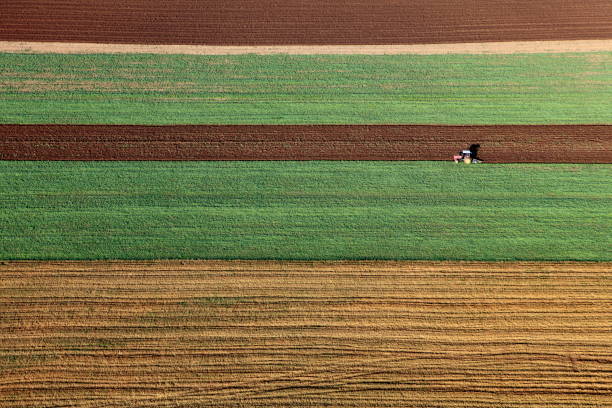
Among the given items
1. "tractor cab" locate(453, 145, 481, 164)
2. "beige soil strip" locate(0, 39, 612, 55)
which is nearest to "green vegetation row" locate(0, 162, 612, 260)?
"tractor cab" locate(453, 145, 481, 164)

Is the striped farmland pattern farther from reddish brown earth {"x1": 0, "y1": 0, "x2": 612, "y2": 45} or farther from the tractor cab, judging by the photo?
the tractor cab

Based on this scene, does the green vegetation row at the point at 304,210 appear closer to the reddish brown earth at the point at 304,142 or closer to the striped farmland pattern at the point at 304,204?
the striped farmland pattern at the point at 304,204

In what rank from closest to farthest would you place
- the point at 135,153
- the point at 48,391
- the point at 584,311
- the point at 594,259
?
the point at 48,391 → the point at 584,311 → the point at 594,259 → the point at 135,153

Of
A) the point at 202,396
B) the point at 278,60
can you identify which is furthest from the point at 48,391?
the point at 278,60

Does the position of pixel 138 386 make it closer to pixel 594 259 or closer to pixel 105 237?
pixel 105 237

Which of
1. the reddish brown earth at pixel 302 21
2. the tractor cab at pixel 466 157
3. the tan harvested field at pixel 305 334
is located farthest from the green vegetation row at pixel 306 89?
the tan harvested field at pixel 305 334

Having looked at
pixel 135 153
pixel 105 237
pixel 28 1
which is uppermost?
pixel 28 1

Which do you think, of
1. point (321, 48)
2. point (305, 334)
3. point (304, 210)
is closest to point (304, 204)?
point (304, 210)
